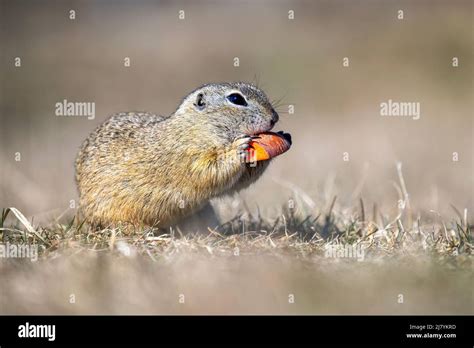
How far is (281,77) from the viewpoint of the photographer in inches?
738

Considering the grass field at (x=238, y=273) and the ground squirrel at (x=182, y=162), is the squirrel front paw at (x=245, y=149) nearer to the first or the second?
the ground squirrel at (x=182, y=162)

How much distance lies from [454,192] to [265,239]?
4.33 m

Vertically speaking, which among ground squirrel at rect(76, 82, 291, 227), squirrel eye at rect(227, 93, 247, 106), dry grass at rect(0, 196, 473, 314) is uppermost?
squirrel eye at rect(227, 93, 247, 106)

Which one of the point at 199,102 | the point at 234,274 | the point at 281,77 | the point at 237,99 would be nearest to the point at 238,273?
the point at 234,274

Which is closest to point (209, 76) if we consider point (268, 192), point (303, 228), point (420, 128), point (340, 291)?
point (420, 128)

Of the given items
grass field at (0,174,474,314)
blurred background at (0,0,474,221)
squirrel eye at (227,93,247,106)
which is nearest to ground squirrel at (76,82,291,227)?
squirrel eye at (227,93,247,106)

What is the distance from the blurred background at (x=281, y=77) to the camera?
11781 millimetres

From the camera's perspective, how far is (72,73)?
65.5 feet

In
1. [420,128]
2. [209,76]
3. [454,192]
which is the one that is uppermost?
[209,76]

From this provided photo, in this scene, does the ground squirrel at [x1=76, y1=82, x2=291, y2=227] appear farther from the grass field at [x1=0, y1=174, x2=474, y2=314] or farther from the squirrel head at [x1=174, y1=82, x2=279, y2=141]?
the grass field at [x1=0, y1=174, x2=474, y2=314]

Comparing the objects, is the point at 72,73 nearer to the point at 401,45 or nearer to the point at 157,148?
the point at 401,45

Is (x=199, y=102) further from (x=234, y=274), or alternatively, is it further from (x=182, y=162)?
(x=234, y=274)

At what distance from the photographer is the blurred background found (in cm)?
1178

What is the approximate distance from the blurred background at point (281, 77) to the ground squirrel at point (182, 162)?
2.85 meters
